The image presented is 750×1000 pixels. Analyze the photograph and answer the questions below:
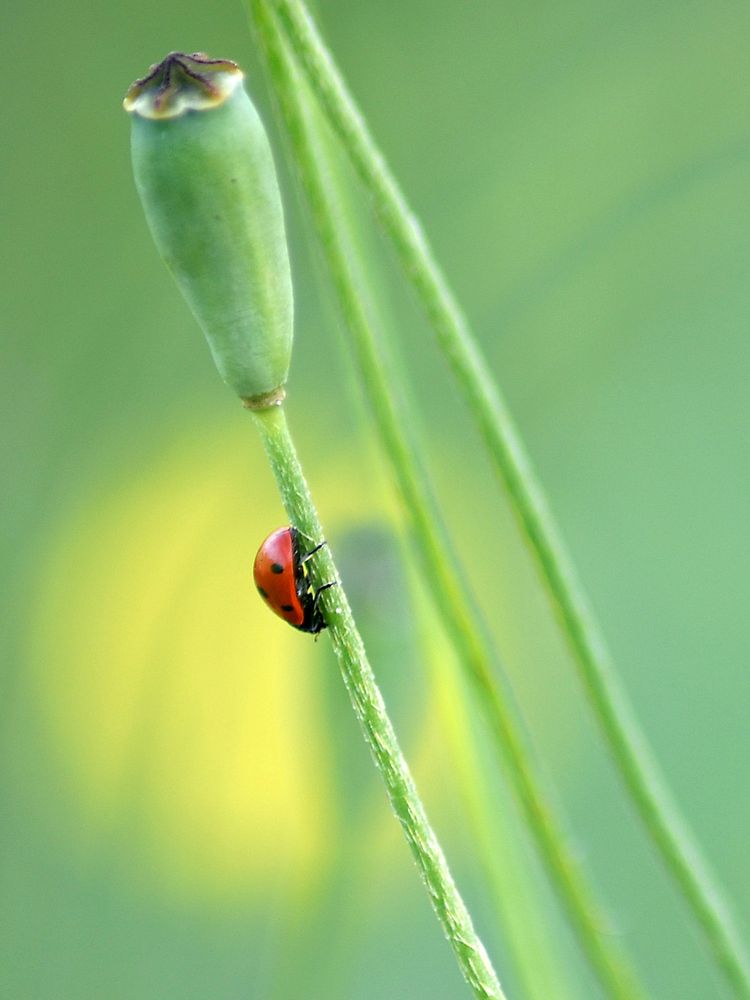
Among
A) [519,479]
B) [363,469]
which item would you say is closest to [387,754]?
[519,479]

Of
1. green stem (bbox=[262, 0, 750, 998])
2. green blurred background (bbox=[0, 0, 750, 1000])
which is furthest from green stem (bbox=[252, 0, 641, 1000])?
green blurred background (bbox=[0, 0, 750, 1000])

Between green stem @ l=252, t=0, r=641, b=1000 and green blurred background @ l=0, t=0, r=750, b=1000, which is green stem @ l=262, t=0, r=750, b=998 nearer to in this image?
green stem @ l=252, t=0, r=641, b=1000

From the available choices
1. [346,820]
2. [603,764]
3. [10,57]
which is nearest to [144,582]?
[603,764]

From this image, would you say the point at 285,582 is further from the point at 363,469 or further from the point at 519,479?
the point at 363,469

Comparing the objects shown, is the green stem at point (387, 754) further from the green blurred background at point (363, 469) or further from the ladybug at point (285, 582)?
the green blurred background at point (363, 469)

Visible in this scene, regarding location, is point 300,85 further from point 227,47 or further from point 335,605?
point 227,47
